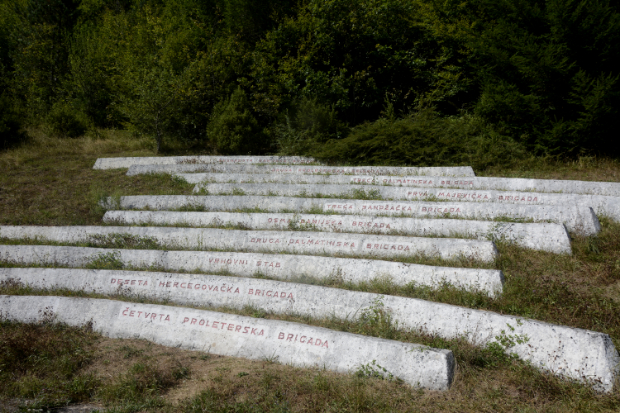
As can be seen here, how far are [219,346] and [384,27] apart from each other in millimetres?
18678

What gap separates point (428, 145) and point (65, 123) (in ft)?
54.3


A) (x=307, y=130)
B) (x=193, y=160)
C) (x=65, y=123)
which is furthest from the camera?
(x=65, y=123)

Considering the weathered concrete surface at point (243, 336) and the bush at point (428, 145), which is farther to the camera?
the bush at point (428, 145)

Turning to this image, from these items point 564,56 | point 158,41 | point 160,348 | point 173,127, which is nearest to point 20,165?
point 173,127

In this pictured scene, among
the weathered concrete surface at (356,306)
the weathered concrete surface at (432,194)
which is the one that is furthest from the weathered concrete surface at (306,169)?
the weathered concrete surface at (356,306)

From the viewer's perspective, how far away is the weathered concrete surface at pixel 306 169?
12.5 m

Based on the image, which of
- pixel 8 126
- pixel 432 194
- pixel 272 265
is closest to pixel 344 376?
pixel 272 265

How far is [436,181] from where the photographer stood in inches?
452

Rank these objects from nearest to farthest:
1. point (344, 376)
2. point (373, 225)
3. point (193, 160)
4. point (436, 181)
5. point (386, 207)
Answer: point (344, 376) < point (373, 225) < point (386, 207) < point (436, 181) < point (193, 160)

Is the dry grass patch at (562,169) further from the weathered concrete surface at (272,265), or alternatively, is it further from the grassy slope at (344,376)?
the weathered concrete surface at (272,265)

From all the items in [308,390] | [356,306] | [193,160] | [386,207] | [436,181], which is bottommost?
[193,160]

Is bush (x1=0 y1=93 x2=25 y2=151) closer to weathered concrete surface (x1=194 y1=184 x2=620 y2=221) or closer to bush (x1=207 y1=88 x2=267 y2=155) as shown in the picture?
bush (x1=207 y1=88 x2=267 y2=155)

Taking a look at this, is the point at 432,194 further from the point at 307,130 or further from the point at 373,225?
the point at 307,130

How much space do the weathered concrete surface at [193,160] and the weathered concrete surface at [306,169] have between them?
78 centimetres
